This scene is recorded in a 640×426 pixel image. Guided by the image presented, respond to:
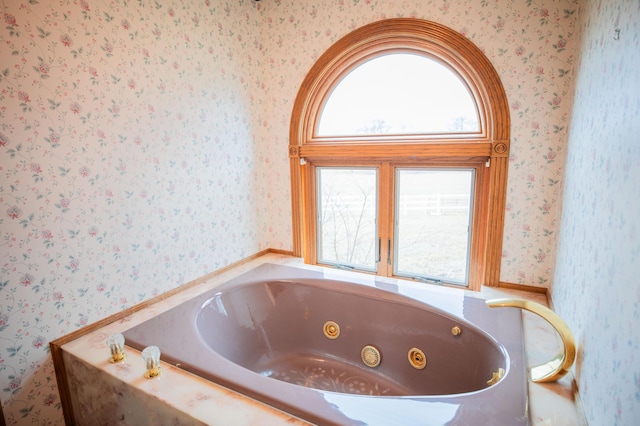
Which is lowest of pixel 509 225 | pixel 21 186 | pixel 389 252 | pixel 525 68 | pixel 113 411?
pixel 113 411

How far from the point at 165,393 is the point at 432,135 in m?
1.69

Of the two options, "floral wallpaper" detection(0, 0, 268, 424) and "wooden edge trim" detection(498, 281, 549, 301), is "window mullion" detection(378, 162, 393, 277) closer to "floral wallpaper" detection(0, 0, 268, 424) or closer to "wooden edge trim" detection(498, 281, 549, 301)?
"wooden edge trim" detection(498, 281, 549, 301)

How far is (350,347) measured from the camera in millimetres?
1785

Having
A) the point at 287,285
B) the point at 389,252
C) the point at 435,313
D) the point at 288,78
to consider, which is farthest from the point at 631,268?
the point at 288,78

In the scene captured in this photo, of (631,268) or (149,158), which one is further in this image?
(149,158)

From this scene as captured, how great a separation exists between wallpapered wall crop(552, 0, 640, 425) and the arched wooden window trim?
1.30 ft

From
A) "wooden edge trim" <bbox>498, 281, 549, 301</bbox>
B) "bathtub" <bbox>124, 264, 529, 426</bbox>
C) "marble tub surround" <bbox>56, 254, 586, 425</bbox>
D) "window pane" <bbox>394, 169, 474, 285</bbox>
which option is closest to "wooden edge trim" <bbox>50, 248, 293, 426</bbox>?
"marble tub surround" <bbox>56, 254, 586, 425</bbox>

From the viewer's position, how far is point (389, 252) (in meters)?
2.02

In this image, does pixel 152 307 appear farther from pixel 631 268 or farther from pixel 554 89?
pixel 554 89

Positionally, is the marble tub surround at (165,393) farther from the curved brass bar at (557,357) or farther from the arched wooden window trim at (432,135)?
the arched wooden window trim at (432,135)

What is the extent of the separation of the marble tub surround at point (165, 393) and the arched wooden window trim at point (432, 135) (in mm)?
539

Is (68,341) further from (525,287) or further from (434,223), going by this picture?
(525,287)

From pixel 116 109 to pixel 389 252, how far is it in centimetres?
160

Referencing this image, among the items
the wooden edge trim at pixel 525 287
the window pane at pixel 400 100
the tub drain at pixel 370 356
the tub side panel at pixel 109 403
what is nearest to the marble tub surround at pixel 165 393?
the tub side panel at pixel 109 403
